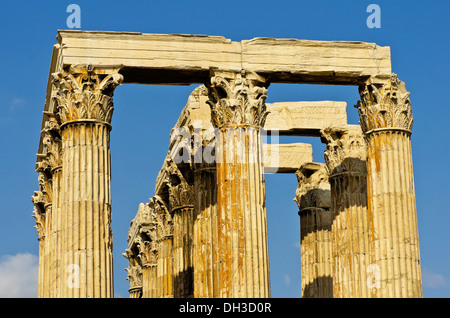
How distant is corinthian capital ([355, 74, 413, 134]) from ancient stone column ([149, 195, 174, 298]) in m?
16.8

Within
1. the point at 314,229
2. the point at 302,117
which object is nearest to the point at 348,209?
the point at 302,117

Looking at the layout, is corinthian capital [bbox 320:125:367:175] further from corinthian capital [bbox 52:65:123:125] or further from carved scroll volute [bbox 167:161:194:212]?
corinthian capital [bbox 52:65:123:125]

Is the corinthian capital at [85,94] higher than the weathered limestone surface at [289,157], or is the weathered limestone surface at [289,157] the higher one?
the weathered limestone surface at [289,157]

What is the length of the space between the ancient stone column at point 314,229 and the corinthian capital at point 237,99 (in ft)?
46.4

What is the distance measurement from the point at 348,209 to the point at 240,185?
27.4 ft

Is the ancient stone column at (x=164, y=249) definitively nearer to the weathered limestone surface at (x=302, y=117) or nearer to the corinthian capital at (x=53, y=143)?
the weathered limestone surface at (x=302, y=117)

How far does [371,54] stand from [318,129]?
8.60m

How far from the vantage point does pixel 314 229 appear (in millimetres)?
61906

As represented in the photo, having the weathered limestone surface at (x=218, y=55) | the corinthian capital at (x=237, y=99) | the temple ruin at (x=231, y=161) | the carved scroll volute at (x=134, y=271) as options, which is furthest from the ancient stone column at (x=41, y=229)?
the carved scroll volute at (x=134, y=271)

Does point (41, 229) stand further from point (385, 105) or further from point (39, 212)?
point (385, 105)

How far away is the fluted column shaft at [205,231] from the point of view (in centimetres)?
5378

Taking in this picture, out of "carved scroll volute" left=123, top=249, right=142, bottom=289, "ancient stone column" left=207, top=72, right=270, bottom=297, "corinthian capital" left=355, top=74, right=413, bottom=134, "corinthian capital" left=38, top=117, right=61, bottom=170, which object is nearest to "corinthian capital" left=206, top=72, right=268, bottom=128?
"ancient stone column" left=207, top=72, right=270, bottom=297

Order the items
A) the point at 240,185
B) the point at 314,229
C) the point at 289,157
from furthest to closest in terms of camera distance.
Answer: the point at 289,157, the point at 314,229, the point at 240,185

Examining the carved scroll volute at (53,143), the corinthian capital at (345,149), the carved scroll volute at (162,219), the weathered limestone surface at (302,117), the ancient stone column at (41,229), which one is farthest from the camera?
the carved scroll volute at (162,219)
